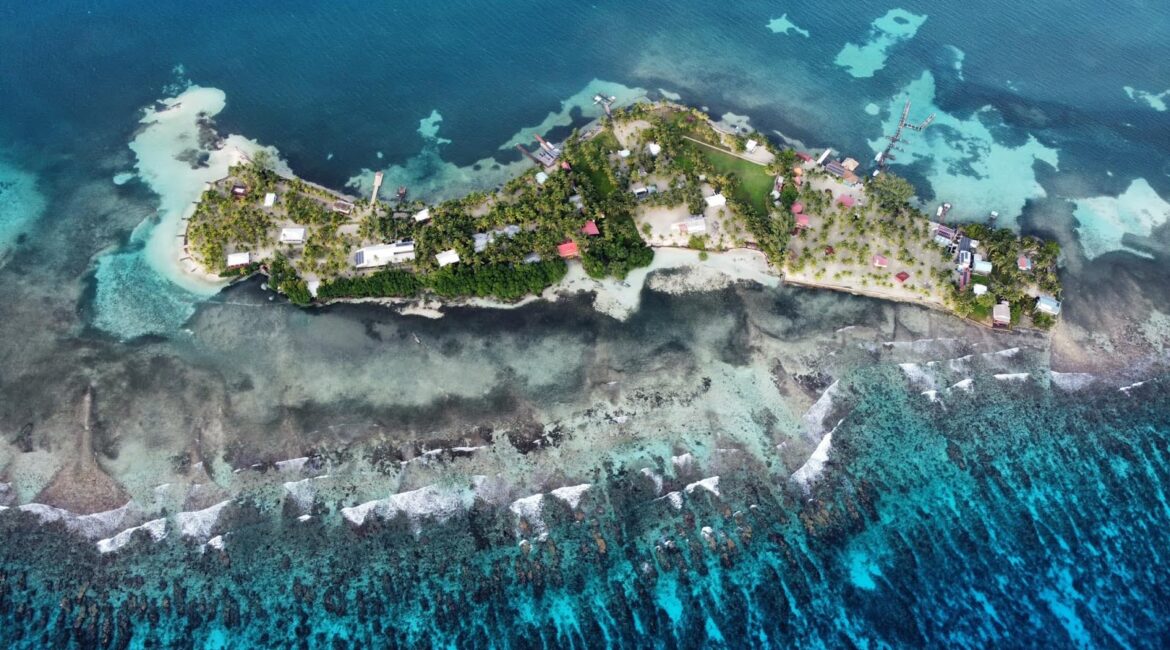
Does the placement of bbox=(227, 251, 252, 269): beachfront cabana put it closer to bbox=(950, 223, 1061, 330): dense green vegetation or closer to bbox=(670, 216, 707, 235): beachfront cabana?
bbox=(670, 216, 707, 235): beachfront cabana

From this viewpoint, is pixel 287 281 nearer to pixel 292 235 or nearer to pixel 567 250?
pixel 292 235

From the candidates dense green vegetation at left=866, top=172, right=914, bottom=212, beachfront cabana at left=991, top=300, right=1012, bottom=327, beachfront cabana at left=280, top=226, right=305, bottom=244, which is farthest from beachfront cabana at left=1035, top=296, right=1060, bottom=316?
beachfront cabana at left=280, top=226, right=305, bottom=244

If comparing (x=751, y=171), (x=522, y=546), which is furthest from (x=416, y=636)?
(x=751, y=171)

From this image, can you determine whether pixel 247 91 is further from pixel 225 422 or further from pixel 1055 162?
pixel 1055 162

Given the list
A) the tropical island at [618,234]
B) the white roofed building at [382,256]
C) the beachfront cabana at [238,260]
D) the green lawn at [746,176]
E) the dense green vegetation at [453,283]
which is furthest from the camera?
the green lawn at [746,176]

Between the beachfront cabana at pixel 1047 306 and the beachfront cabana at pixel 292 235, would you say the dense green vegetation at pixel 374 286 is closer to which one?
the beachfront cabana at pixel 292 235

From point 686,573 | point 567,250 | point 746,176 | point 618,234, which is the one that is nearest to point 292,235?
point 567,250

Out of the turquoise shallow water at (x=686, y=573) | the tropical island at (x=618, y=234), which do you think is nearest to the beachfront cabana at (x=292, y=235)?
the tropical island at (x=618, y=234)
